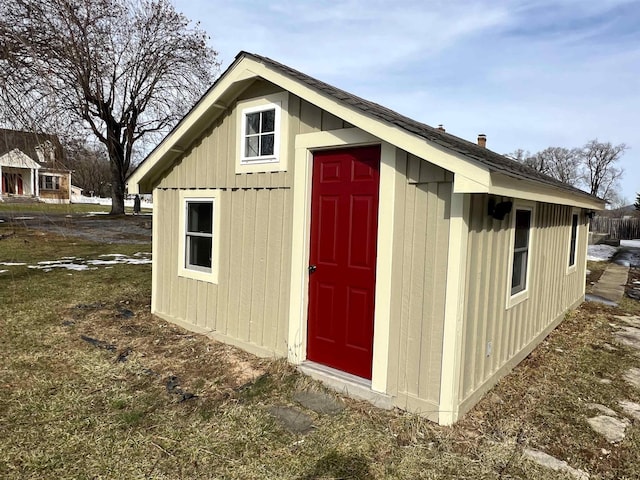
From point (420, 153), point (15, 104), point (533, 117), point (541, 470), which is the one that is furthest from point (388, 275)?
point (533, 117)

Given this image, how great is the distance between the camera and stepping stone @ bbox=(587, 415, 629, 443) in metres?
3.44

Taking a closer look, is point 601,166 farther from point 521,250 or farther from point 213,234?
point 213,234

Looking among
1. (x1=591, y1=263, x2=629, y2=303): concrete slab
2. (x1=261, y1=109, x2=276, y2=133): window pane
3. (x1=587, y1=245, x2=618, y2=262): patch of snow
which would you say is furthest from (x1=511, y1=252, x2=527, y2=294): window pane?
(x1=587, y1=245, x2=618, y2=262): patch of snow

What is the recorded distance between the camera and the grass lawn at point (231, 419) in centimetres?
293

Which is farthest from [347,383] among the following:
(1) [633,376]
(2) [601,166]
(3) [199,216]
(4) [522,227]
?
(2) [601,166]

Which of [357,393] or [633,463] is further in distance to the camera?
[357,393]

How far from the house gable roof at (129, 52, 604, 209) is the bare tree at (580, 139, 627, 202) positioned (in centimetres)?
5283

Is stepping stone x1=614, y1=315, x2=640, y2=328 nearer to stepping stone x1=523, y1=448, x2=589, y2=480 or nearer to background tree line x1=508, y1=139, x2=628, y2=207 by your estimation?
stepping stone x1=523, y1=448, x2=589, y2=480

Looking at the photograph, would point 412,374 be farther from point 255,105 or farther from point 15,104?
point 15,104

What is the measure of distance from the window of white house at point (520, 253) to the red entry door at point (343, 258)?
1.63 m

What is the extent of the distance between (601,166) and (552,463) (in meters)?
57.7

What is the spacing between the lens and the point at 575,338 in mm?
6324

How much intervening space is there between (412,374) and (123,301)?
5.66 metres

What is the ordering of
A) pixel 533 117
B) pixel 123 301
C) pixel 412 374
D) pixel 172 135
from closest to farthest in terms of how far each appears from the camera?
pixel 412 374
pixel 172 135
pixel 123 301
pixel 533 117
